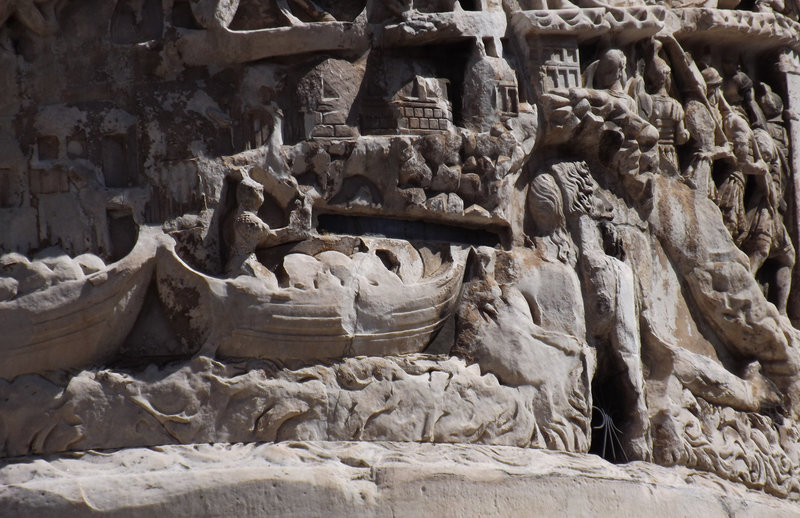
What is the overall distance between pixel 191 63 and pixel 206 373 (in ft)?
4.93

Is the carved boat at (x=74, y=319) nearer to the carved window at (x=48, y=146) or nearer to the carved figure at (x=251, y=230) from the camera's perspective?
the carved figure at (x=251, y=230)

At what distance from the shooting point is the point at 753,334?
7.88 meters

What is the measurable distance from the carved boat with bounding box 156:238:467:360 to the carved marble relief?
0.03ft

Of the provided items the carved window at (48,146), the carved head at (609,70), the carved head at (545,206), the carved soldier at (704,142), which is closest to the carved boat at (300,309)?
the carved window at (48,146)

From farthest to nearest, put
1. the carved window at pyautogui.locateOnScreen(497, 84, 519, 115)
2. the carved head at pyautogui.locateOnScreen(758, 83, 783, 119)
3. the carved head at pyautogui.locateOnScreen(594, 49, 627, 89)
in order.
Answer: the carved head at pyautogui.locateOnScreen(758, 83, 783, 119), the carved head at pyautogui.locateOnScreen(594, 49, 627, 89), the carved window at pyautogui.locateOnScreen(497, 84, 519, 115)

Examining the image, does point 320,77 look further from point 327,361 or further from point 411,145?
point 327,361

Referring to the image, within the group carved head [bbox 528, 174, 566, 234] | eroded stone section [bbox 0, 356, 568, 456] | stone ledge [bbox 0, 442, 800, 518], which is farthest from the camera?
carved head [bbox 528, 174, 566, 234]

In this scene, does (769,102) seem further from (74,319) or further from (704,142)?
(74,319)

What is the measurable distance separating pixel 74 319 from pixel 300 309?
3.25 ft

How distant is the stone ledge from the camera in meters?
6.14

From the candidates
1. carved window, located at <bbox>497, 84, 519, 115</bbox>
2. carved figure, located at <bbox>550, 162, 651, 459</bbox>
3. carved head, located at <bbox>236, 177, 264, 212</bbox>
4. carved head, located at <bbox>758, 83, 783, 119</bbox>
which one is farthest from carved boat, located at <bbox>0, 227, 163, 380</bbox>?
carved head, located at <bbox>758, 83, 783, 119</bbox>

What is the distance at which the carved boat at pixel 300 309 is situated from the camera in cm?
652

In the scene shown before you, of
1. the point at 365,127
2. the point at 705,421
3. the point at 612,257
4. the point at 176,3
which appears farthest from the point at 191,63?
the point at 705,421

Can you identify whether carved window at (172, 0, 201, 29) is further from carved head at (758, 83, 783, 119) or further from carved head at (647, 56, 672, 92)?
carved head at (758, 83, 783, 119)
